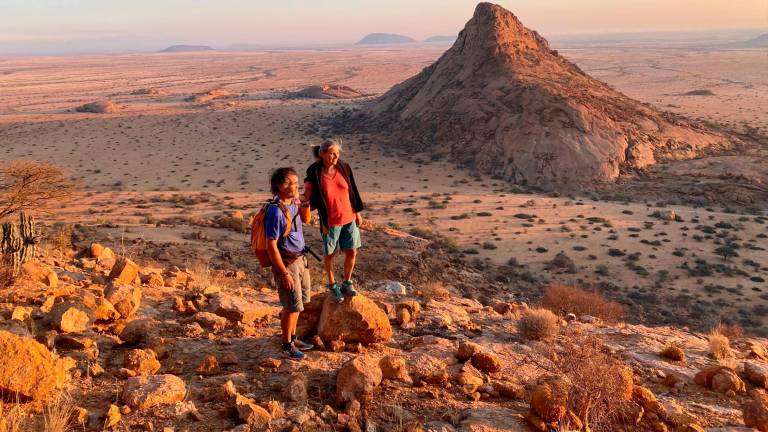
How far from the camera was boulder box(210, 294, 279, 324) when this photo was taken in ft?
17.0

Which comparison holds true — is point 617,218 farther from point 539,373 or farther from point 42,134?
point 42,134

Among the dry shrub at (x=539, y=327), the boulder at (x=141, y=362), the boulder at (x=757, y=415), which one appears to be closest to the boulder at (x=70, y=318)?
the boulder at (x=141, y=362)

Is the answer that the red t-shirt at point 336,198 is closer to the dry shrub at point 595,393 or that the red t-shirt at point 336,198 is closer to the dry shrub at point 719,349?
the dry shrub at point 595,393

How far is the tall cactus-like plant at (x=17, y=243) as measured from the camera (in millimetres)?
5594

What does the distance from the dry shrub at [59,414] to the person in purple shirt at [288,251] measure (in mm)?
1619

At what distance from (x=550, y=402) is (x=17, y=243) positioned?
6271 mm

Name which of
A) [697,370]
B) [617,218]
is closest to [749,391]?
[697,370]

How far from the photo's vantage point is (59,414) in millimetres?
2934

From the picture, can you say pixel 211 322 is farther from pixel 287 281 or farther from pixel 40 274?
pixel 40 274

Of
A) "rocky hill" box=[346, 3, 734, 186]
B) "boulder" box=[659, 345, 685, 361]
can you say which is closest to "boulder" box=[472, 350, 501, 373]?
"boulder" box=[659, 345, 685, 361]

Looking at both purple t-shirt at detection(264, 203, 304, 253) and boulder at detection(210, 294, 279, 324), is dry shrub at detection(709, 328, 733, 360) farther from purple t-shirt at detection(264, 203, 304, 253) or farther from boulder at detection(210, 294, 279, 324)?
boulder at detection(210, 294, 279, 324)

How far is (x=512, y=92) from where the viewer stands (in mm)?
28031

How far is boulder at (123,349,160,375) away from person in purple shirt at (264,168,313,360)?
105cm

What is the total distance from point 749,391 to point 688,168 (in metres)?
23.2
